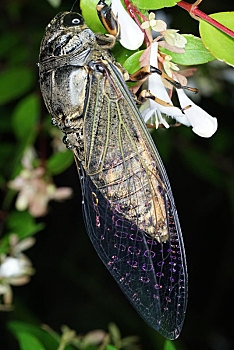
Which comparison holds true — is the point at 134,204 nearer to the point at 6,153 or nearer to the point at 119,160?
the point at 119,160

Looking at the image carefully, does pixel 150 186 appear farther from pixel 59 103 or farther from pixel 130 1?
pixel 130 1

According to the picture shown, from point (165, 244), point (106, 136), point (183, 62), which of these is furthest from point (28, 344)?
point (183, 62)

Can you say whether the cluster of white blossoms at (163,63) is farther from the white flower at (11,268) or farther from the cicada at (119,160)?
the white flower at (11,268)

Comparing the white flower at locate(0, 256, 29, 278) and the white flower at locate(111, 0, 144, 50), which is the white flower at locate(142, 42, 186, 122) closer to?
the white flower at locate(111, 0, 144, 50)

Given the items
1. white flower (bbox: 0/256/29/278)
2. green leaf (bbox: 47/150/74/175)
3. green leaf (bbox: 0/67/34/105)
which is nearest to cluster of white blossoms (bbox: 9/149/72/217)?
green leaf (bbox: 47/150/74/175)

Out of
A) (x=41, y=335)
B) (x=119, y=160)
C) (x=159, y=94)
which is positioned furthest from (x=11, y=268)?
(x=159, y=94)
